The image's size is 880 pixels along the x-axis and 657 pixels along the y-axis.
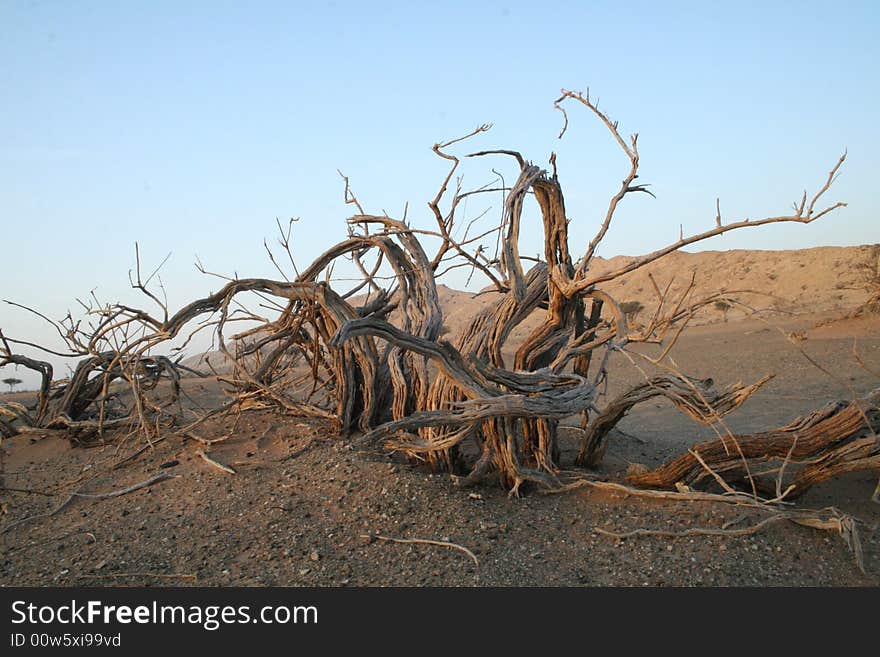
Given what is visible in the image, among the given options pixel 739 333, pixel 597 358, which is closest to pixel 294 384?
pixel 597 358

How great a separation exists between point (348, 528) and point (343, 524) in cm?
6

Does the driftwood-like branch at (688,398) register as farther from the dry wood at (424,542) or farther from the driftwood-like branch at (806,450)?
the dry wood at (424,542)

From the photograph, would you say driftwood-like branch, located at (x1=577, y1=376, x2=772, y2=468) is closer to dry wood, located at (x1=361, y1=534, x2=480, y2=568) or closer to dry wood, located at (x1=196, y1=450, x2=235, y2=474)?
dry wood, located at (x1=361, y1=534, x2=480, y2=568)

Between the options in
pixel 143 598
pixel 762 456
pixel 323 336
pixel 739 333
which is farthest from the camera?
pixel 739 333

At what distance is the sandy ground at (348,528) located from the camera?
3305 millimetres

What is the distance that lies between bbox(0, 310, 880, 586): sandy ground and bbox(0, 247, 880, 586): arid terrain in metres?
0.01

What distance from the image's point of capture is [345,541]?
12.0 ft

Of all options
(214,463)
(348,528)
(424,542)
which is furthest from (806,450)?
(214,463)

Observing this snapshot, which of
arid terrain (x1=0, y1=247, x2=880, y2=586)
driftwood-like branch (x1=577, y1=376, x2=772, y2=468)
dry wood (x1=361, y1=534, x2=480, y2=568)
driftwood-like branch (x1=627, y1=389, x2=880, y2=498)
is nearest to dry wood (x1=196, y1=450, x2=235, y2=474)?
arid terrain (x1=0, y1=247, x2=880, y2=586)

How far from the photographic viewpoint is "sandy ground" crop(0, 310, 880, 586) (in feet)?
10.8

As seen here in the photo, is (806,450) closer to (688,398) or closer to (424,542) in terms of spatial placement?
(688,398)

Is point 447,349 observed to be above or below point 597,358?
above

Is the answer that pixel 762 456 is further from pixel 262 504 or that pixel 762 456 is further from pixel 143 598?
pixel 143 598

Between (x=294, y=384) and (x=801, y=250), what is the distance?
29.1m
